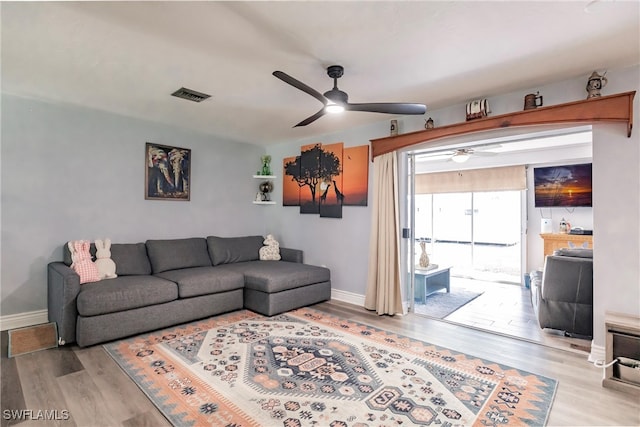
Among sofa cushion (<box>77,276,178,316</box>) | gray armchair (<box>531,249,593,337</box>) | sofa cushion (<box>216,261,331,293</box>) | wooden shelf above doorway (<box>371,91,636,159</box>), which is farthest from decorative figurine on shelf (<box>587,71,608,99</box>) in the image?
sofa cushion (<box>77,276,178,316</box>)

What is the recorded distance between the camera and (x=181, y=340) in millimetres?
3066

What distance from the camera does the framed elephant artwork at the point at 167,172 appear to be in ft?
14.2

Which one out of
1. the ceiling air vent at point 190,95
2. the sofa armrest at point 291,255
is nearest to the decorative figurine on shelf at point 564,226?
the sofa armrest at point 291,255

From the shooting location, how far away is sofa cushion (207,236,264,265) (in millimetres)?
4629

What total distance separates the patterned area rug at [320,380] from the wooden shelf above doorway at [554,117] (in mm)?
2145

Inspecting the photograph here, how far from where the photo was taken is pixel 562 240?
5.55 metres

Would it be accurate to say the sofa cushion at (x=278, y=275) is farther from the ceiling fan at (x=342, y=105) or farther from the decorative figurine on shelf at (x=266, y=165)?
the ceiling fan at (x=342, y=105)

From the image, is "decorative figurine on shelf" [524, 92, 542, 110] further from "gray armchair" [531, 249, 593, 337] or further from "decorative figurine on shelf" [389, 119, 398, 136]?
"gray armchair" [531, 249, 593, 337]

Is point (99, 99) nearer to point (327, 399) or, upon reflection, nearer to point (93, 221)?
point (93, 221)

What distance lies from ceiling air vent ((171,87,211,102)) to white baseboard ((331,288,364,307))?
9.92 feet

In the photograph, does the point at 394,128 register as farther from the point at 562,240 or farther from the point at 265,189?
the point at 562,240

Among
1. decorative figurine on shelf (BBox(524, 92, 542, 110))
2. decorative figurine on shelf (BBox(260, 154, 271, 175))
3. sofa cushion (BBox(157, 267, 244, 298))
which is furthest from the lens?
decorative figurine on shelf (BBox(260, 154, 271, 175))

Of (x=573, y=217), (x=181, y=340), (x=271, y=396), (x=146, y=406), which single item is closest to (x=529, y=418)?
(x=271, y=396)

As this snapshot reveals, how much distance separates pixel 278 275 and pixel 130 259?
175cm
